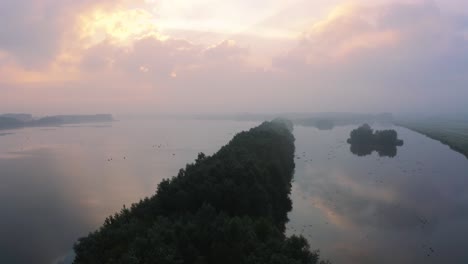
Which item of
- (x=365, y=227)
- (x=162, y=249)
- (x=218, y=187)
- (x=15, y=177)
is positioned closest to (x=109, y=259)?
(x=162, y=249)

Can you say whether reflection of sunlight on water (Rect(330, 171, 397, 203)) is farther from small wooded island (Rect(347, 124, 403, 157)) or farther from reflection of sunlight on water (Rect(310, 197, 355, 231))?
small wooded island (Rect(347, 124, 403, 157))

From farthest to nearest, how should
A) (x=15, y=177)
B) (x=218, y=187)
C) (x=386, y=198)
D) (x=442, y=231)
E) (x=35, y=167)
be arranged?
(x=35, y=167) < (x=15, y=177) < (x=386, y=198) < (x=442, y=231) < (x=218, y=187)

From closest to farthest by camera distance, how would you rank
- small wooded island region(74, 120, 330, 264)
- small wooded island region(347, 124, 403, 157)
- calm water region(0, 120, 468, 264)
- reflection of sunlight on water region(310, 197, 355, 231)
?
1. small wooded island region(74, 120, 330, 264)
2. calm water region(0, 120, 468, 264)
3. reflection of sunlight on water region(310, 197, 355, 231)
4. small wooded island region(347, 124, 403, 157)

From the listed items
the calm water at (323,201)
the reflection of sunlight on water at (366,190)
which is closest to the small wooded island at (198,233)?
the calm water at (323,201)

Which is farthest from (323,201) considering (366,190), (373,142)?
(373,142)

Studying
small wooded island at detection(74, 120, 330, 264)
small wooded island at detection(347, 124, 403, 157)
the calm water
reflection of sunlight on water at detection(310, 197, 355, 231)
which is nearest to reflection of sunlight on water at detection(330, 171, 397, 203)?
the calm water

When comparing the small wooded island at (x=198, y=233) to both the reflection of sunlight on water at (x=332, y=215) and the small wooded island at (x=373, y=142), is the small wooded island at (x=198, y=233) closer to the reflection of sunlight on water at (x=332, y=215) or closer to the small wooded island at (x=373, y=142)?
the reflection of sunlight on water at (x=332, y=215)

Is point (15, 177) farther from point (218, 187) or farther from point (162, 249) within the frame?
point (162, 249)
